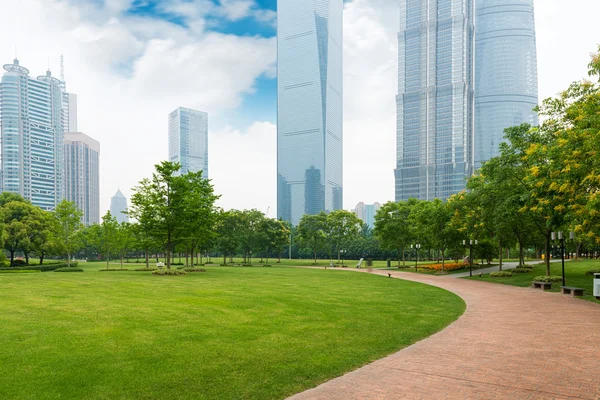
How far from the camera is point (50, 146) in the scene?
196000mm

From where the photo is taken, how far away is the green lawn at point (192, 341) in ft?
21.9

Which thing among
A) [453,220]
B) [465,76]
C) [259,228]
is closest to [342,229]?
[259,228]

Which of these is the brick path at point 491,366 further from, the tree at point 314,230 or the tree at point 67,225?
the tree at point 314,230

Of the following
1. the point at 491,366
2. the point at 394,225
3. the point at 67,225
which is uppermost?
the point at 67,225

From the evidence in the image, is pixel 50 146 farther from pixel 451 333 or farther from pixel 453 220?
pixel 451 333

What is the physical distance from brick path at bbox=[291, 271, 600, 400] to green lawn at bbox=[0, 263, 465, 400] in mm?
585

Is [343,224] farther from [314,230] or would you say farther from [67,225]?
[67,225]

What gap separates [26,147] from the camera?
614 feet

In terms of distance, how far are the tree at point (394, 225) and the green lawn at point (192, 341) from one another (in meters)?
36.0

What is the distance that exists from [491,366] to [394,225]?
44532 millimetres

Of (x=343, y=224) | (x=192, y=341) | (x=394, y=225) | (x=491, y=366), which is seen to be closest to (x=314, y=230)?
(x=343, y=224)

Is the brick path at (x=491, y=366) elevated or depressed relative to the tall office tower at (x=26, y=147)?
depressed

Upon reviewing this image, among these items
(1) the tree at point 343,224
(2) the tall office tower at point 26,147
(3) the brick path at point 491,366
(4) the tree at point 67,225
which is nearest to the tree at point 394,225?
(1) the tree at point 343,224

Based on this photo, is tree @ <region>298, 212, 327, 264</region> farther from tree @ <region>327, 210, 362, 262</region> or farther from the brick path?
the brick path
